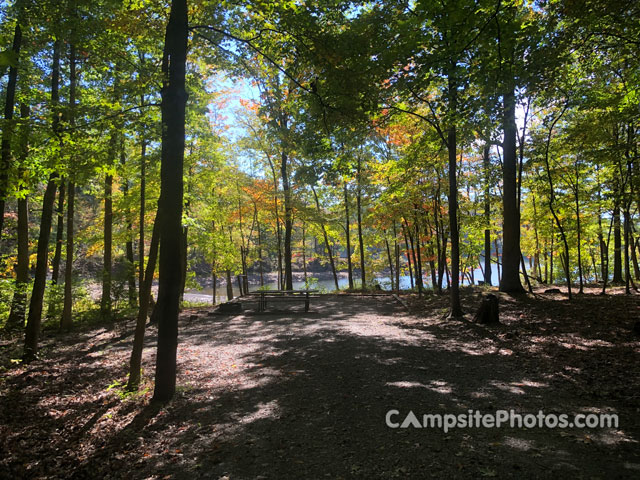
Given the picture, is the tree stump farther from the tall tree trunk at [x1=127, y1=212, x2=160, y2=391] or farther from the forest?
the tall tree trunk at [x1=127, y1=212, x2=160, y2=391]

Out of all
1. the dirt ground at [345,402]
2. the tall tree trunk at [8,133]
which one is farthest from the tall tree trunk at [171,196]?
the tall tree trunk at [8,133]

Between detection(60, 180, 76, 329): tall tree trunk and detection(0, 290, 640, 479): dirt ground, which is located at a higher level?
detection(60, 180, 76, 329): tall tree trunk

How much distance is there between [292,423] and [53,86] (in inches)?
370

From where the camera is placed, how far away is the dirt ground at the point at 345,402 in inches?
117

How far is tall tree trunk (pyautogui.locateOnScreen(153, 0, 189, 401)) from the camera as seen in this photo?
16.0 feet

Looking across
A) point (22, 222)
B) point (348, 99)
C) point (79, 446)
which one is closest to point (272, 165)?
point (22, 222)

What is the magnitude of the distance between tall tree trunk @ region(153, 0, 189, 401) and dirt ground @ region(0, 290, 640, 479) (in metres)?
0.80

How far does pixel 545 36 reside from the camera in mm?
5672

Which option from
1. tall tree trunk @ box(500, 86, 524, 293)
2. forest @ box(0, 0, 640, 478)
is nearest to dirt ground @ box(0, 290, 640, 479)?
forest @ box(0, 0, 640, 478)

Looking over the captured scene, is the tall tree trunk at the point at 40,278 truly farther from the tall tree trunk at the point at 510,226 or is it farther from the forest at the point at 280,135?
the tall tree trunk at the point at 510,226

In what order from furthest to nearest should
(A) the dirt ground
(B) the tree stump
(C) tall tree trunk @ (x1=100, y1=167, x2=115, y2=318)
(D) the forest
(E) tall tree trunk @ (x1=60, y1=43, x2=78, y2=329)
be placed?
1. (C) tall tree trunk @ (x1=100, y1=167, x2=115, y2=318)
2. (E) tall tree trunk @ (x1=60, y1=43, x2=78, y2=329)
3. (B) the tree stump
4. (D) the forest
5. (A) the dirt ground

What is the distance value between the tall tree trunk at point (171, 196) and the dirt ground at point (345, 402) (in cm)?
80

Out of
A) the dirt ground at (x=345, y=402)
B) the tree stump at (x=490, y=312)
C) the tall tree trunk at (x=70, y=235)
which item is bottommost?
the dirt ground at (x=345, y=402)

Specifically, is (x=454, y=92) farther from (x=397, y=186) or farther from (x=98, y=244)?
(x=98, y=244)
